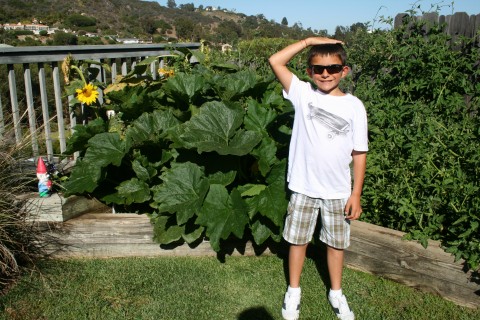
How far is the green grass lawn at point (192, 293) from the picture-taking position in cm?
264

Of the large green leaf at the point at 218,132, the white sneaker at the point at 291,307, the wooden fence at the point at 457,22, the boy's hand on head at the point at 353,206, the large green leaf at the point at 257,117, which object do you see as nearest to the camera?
the boy's hand on head at the point at 353,206

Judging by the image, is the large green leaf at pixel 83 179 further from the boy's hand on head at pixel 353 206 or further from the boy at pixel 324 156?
the boy's hand on head at pixel 353 206

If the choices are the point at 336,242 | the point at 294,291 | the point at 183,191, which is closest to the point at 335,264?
the point at 336,242

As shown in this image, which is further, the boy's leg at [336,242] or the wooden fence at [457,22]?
the wooden fence at [457,22]

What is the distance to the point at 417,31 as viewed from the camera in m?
4.71

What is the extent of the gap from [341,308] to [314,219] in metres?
0.53

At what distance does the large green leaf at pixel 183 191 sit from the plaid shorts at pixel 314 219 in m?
0.60

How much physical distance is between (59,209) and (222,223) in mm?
1190

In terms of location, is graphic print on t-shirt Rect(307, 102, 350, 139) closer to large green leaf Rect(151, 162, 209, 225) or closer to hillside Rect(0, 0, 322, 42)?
large green leaf Rect(151, 162, 209, 225)

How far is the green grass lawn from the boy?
21 centimetres

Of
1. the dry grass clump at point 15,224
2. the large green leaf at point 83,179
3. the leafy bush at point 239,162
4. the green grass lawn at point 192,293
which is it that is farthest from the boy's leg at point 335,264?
the dry grass clump at point 15,224

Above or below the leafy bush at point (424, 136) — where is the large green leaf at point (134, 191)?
below

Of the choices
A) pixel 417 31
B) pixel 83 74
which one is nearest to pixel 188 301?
pixel 83 74

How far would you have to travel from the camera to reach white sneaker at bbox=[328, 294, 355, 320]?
8.55ft
